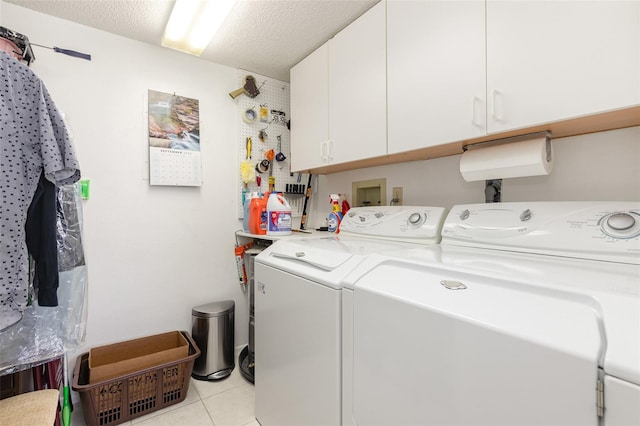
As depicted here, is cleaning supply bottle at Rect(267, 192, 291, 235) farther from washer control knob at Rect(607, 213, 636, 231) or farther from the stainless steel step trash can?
washer control knob at Rect(607, 213, 636, 231)

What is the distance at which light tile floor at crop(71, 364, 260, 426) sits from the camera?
1.65m

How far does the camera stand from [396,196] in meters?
1.92

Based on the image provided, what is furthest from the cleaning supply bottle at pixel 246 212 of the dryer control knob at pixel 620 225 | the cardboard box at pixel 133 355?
the dryer control knob at pixel 620 225

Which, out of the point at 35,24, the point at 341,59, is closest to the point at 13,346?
the point at 35,24

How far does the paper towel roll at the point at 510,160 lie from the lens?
1.16 metres

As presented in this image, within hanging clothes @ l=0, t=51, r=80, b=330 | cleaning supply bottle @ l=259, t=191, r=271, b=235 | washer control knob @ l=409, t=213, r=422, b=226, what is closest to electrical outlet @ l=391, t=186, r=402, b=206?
washer control knob @ l=409, t=213, r=422, b=226

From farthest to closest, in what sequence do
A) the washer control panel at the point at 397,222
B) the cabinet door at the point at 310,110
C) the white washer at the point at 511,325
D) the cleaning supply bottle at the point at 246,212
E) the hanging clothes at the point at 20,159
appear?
the cleaning supply bottle at the point at 246,212
the cabinet door at the point at 310,110
the washer control panel at the point at 397,222
the hanging clothes at the point at 20,159
the white washer at the point at 511,325

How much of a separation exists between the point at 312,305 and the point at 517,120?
106 cm

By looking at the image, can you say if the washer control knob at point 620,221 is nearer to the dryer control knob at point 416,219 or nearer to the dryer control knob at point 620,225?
the dryer control knob at point 620,225

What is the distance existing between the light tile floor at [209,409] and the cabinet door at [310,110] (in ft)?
5.21

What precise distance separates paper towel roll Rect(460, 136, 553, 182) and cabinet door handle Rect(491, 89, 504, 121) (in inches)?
6.6

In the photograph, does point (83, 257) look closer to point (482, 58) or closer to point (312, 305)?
Answer: point (312, 305)

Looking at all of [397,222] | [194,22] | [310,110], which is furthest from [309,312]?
[194,22]

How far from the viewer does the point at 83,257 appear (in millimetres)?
1330
